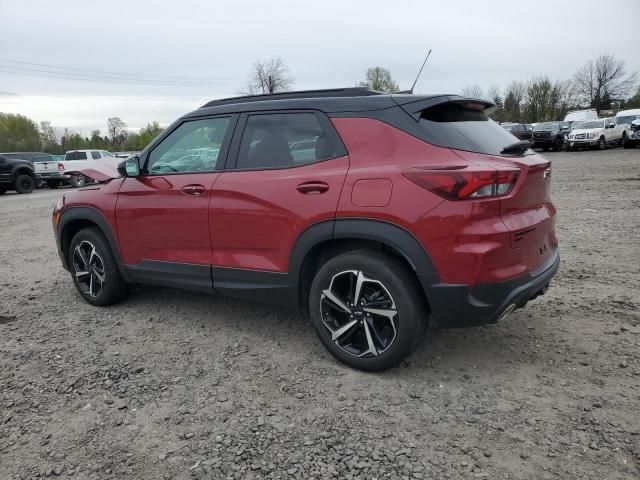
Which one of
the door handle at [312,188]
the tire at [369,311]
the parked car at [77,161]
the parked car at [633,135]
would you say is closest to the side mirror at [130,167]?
the door handle at [312,188]

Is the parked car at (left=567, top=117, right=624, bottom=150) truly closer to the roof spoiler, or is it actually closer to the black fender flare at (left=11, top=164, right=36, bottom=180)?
the black fender flare at (left=11, top=164, right=36, bottom=180)

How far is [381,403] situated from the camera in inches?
112

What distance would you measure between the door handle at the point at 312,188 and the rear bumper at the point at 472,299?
0.80m

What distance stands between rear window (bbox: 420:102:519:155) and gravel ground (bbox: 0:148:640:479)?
1398 mm

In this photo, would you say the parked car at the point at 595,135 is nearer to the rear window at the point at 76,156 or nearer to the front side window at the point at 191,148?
the rear window at the point at 76,156

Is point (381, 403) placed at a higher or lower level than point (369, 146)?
lower

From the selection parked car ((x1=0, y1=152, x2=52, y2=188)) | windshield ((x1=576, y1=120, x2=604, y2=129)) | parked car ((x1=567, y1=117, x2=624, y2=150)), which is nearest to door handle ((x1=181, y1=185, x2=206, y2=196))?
parked car ((x1=0, y1=152, x2=52, y2=188))

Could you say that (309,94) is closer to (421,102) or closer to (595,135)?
(421,102)

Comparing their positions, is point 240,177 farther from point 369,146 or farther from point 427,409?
point 427,409

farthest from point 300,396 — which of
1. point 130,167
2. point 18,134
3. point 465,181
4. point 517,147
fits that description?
point 18,134

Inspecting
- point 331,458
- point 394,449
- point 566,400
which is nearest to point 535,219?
point 566,400

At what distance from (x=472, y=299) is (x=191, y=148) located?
243 centimetres

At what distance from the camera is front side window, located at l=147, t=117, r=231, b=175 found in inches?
149

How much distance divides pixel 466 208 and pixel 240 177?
159cm
